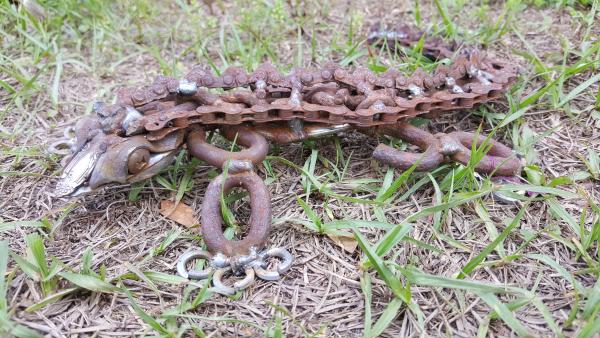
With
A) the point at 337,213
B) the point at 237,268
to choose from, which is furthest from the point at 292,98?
the point at 237,268

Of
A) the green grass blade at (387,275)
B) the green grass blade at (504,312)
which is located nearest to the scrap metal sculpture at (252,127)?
the green grass blade at (387,275)

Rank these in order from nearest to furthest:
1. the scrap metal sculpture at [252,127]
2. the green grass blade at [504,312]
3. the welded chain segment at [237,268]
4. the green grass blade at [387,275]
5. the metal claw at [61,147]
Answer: the green grass blade at [504,312] < the green grass blade at [387,275] < the welded chain segment at [237,268] < the scrap metal sculpture at [252,127] < the metal claw at [61,147]

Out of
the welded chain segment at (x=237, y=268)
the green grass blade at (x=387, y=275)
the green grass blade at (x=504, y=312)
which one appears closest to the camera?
the green grass blade at (x=504, y=312)

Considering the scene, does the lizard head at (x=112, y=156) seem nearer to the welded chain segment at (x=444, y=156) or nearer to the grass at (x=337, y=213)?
the grass at (x=337, y=213)

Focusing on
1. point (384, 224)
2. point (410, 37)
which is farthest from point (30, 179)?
point (410, 37)

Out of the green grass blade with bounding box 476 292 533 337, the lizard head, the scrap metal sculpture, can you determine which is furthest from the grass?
the lizard head

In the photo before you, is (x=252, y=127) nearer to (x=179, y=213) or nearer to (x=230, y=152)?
(x=230, y=152)

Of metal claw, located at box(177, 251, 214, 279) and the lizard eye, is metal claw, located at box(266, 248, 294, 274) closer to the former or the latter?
metal claw, located at box(177, 251, 214, 279)

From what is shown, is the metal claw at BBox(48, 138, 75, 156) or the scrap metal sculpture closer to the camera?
the scrap metal sculpture
